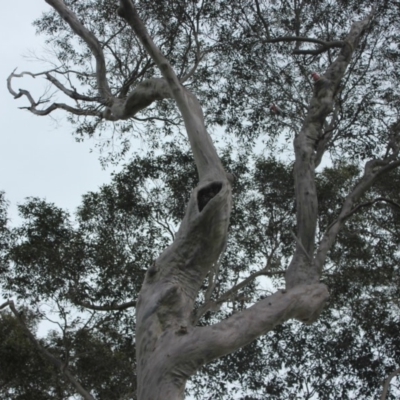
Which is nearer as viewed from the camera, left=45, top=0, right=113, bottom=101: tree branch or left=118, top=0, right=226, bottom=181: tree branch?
left=118, top=0, right=226, bottom=181: tree branch

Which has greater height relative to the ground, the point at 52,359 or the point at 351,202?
the point at 351,202

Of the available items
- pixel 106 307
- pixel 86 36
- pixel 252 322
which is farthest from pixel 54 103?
pixel 252 322

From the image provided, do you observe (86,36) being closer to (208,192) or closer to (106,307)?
(208,192)

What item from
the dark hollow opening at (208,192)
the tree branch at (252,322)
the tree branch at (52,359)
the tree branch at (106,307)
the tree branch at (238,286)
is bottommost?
the tree branch at (252,322)

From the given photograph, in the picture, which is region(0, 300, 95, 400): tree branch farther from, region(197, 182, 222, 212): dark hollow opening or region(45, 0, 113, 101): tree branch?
region(197, 182, 222, 212): dark hollow opening

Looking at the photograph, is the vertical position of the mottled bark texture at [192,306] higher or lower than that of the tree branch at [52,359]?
lower

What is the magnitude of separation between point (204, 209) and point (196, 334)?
103 centimetres

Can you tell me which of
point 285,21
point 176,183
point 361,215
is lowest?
point 176,183

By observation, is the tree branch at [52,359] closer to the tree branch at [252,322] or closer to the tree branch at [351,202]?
the tree branch at [351,202]

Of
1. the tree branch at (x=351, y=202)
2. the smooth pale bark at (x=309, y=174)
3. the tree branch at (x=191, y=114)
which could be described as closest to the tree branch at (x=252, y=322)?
the smooth pale bark at (x=309, y=174)

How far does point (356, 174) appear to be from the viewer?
11.9m

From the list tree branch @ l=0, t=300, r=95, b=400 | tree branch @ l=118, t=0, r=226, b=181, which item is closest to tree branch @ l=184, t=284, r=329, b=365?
tree branch @ l=118, t=0, r=226, b=181

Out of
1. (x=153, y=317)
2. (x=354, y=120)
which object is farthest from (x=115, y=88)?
(x=153, y=317)

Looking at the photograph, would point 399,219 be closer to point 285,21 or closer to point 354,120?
point 354,120
